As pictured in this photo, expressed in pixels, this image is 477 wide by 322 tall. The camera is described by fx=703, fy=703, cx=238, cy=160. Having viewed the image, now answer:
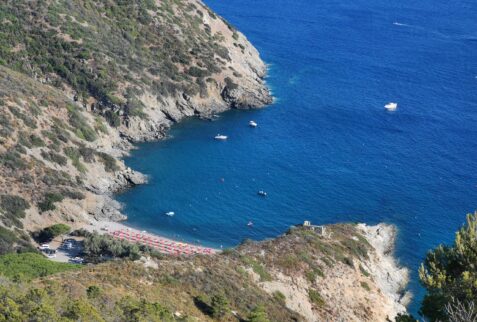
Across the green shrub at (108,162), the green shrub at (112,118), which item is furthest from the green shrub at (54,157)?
the green shrub at (112,118)

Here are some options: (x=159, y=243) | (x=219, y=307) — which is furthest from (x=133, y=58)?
(x=219, y=307)

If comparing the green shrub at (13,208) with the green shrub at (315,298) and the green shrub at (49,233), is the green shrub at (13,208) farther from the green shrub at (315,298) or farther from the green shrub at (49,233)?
the green shrub at (315,298)

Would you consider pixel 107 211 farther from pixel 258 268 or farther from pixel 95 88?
pixel 258 268

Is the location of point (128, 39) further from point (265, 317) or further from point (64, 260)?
point (265, 317)

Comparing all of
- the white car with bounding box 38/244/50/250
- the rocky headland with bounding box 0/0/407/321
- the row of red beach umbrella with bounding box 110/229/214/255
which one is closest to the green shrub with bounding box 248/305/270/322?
the rocky headland with bounding box 0/0/407/321

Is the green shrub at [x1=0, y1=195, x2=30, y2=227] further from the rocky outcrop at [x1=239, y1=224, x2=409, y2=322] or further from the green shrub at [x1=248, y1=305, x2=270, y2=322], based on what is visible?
A: the green shrub at [x1=248, y1=305, x2=270, y2=322]

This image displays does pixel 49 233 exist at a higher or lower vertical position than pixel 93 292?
lower
